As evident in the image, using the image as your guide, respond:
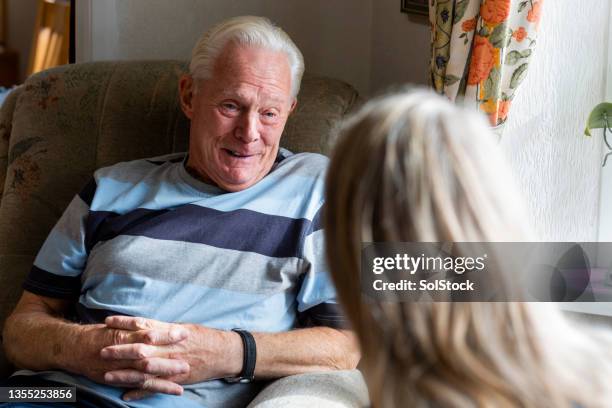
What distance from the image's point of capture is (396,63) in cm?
252

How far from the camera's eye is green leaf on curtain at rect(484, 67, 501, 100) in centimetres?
174

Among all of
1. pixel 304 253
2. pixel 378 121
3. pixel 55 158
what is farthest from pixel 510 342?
pixel 55 158

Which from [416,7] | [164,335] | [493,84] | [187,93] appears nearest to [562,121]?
[493,84]

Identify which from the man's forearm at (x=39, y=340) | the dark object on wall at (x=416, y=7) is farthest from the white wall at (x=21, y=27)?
the man's forearm at (x=39, y=340)

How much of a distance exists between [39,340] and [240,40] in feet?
2.42

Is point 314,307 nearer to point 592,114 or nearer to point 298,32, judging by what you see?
point 592,114

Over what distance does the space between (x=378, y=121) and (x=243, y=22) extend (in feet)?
3.90

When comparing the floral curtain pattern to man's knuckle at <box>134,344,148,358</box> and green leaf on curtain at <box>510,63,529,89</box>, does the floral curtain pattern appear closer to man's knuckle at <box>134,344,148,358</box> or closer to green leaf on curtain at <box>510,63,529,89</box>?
green leaf on curtain at <box>510,63,529,89</box>

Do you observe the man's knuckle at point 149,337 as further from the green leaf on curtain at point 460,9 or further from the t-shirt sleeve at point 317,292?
the green leaf on curtain at point 460,9

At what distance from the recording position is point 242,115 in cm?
185

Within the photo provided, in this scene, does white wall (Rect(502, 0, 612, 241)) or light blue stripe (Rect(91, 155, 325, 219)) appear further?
white wall (Rect(502, 0, 612, 241))

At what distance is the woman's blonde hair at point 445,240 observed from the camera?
2.34 ft

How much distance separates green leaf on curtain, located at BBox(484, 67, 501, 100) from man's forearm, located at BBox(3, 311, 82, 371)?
926 mm

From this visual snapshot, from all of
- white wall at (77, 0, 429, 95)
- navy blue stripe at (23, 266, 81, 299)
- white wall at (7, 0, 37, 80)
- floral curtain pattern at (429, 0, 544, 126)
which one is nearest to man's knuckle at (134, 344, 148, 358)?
navy blue stripe at (23, 266, 81, 299)
